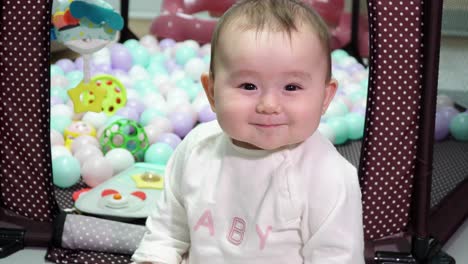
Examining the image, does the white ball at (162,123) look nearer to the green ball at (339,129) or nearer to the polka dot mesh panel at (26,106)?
the green ball at (339,129)

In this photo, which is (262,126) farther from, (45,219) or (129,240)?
(45,219)

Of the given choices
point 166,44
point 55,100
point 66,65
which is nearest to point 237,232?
point 55,100

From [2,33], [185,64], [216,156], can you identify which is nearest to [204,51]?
[185,64]

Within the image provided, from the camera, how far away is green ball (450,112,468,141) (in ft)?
5.78

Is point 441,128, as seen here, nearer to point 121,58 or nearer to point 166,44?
point 121,58

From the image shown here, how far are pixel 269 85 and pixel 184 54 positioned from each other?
2056mm

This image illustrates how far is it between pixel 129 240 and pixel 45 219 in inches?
8.3

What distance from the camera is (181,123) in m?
2.13

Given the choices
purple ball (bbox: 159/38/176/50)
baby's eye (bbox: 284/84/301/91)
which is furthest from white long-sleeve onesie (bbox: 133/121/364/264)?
purple ball (bbox: 159/38/176/50)

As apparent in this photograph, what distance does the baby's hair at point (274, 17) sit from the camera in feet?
2.85

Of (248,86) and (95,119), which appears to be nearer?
(248,86)

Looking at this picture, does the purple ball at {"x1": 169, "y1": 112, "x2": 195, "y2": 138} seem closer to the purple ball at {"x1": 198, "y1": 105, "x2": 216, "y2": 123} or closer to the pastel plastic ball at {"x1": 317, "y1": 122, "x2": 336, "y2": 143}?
the purple ball at {"x1": 198, "y1": 105, "x2": 216, "y2": 123}

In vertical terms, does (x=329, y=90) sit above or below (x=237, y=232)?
above

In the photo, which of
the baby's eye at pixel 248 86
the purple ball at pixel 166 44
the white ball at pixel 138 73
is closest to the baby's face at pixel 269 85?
the baby's eye at pixel 248 86
